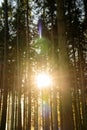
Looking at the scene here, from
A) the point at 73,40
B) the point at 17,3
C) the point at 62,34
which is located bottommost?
the point at 62,34

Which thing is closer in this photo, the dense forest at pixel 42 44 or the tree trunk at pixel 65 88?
the tree trunk at pixel 65 88

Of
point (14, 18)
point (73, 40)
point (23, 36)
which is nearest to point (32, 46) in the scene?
point (23, 36)

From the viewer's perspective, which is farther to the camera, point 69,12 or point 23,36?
point 23,36

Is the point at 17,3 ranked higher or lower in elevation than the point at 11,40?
higher

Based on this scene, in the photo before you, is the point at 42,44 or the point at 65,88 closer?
the point at 65,88

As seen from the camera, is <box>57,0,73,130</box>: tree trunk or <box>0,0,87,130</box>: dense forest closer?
<box>57,0,73,130</box>: tree trunk

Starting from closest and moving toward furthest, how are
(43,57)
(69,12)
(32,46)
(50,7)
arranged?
(50,7), (69,12), (32,46), (43,57)

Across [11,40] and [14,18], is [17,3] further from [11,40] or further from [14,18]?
[11,40]

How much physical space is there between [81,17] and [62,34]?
8668 millimetres

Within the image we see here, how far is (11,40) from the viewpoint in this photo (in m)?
16.3

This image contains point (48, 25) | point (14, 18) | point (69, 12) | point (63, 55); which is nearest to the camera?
point (63, 55)

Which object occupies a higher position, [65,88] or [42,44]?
[42,44]

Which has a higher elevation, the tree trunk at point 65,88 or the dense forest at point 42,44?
the dense forest at point 42,44

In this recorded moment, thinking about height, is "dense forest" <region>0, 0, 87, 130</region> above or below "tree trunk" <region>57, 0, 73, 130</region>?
above
